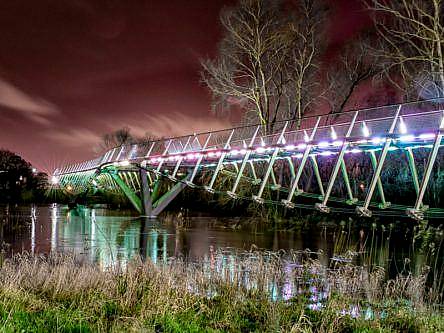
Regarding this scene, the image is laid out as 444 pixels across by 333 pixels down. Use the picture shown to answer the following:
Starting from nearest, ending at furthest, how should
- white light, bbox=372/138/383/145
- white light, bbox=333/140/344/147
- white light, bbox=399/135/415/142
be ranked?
1. white light, bbox=399/135/415/142
2. white light, bbox=372/138/383/145
3. white light, bbox=333/140/344/147

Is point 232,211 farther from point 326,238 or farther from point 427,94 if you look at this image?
point 427,94

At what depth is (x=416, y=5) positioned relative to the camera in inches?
1178

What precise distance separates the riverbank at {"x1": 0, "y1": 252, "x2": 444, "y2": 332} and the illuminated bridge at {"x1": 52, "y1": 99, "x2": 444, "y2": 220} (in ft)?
23.0

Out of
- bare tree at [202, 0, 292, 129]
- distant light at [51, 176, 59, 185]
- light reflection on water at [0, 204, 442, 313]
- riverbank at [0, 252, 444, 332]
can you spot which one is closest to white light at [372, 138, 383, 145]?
light reflection on water at [0, 204, 442, 313]

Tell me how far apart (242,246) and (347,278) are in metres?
13.3

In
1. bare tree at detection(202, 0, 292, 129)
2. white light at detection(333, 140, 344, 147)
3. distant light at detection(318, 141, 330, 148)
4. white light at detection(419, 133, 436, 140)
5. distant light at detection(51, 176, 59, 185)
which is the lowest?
white light at detection(419, 133, 436, 140)

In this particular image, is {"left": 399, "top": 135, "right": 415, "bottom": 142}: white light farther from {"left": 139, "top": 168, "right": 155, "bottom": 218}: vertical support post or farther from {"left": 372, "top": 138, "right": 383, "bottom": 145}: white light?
{"left": 139, "top": 168, "right": 155, "bottom": 218}: vertical support post

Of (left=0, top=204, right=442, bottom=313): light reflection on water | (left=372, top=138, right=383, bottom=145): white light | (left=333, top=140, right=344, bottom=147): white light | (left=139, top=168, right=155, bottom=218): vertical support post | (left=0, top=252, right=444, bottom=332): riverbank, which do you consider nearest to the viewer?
(left=0, top=252, right=444, bottom=332): riverbank

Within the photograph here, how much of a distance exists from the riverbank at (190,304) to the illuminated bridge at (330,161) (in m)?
7.02

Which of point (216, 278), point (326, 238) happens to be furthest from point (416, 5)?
point (216, 278)

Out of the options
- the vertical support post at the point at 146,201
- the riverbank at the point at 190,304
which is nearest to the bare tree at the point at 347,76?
the vertical support post at the point at 146,201

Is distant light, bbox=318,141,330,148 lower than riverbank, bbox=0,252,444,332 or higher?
higher

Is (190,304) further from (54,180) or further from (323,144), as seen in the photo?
(54,180)

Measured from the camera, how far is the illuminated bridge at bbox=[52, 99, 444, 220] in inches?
835
